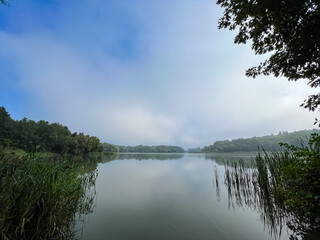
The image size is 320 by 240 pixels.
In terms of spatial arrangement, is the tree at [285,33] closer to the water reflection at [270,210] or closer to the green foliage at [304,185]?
the green foliage at [304,185]

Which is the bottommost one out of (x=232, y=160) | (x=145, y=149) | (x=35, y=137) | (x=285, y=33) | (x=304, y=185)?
(x=232, y=160)

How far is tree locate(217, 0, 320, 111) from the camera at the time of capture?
253cm

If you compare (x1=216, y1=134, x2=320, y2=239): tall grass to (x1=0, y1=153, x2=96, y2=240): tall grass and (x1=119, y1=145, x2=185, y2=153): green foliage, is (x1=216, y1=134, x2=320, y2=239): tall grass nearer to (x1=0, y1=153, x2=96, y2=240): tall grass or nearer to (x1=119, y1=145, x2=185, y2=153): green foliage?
(x1=0, y1=153, x2=96, y2=240): tall grass

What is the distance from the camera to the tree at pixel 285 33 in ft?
8.29

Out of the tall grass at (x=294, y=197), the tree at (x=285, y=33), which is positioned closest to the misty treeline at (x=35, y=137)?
the tall grass at (x=294, y=197)

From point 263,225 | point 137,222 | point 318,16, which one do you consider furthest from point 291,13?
→ point 137,222

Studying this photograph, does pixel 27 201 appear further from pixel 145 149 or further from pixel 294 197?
pixel 145 149

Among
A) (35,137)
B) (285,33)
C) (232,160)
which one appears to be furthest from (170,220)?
(35,137)

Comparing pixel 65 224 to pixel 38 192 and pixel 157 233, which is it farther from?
pixel 157 233

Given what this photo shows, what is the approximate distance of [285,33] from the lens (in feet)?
9.71

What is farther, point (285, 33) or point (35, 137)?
point (35, 137)

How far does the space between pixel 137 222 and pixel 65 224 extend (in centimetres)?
194

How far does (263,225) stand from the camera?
13.2ft

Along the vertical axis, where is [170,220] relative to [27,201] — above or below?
below
